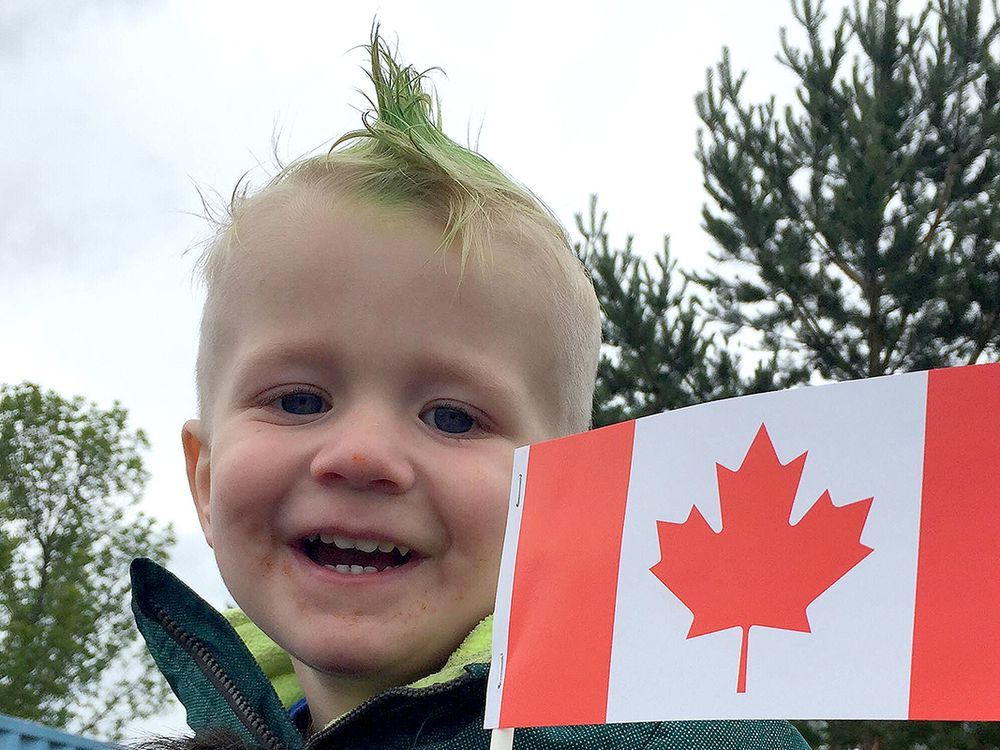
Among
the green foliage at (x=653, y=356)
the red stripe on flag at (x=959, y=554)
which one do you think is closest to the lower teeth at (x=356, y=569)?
the red stripe on flag at (x=959, y=554)

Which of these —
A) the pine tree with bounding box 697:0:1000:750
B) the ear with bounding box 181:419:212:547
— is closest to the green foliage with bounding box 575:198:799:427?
the pine tree with bounding box 697:0:1000:750

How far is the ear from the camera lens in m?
1.34

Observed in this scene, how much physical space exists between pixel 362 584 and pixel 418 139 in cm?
48

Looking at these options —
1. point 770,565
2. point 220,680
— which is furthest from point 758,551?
point 220,680

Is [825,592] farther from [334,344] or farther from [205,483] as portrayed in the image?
[205,483]

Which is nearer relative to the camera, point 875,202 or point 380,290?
point 380,290

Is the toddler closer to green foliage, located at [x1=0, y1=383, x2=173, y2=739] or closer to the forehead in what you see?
the forehead

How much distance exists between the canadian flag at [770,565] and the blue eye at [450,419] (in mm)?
224

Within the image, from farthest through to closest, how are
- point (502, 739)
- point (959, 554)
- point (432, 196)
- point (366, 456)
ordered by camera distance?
point (432, 196), point (366, 456), point (502, 739), point (959, 554)

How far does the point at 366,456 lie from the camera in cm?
104

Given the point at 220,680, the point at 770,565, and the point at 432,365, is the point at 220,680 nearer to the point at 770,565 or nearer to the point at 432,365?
the point at 432,365

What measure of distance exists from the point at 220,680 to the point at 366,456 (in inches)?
15.4

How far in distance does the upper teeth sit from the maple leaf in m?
0.34

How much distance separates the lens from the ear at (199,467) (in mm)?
1345
